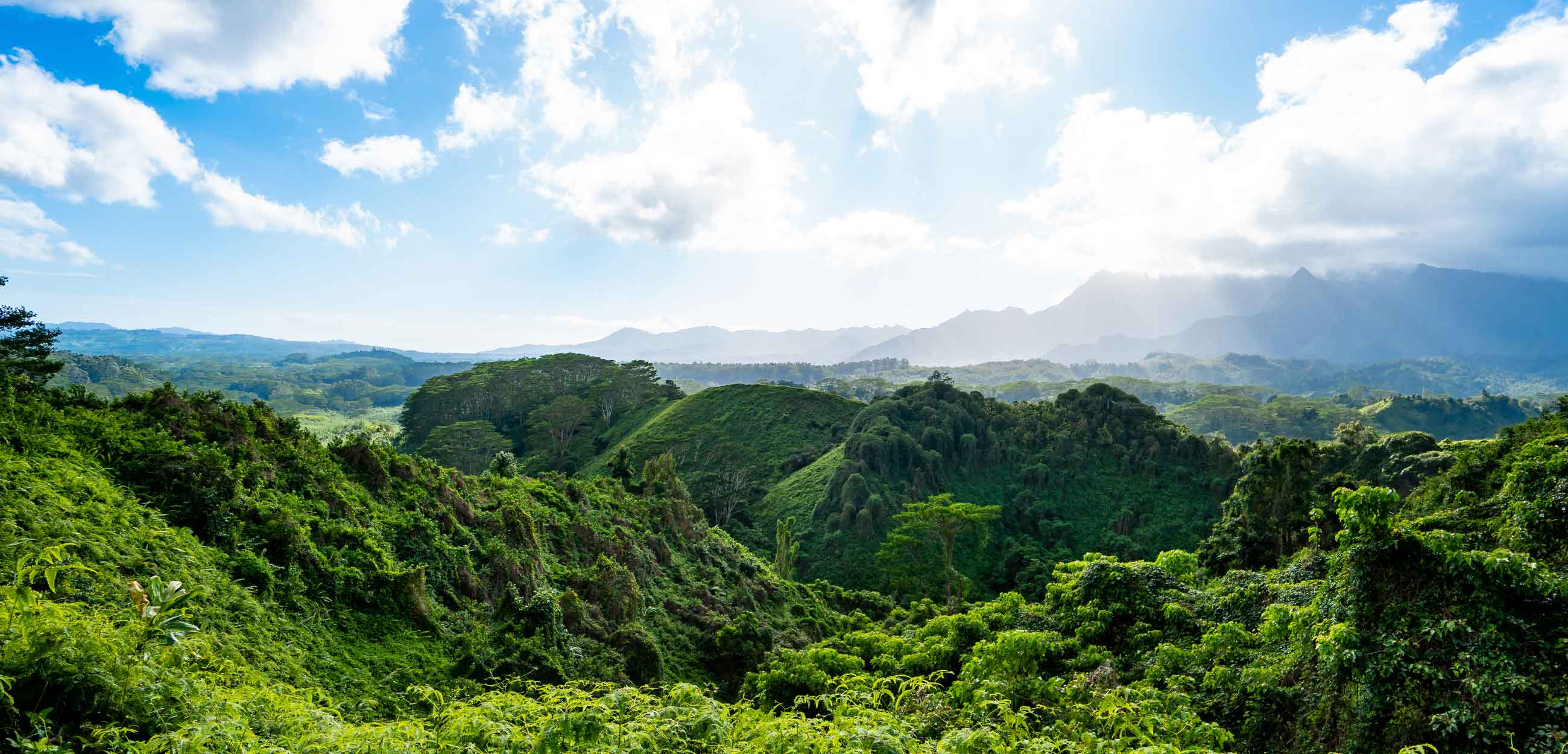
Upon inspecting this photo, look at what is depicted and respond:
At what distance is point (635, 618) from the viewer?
1848cm

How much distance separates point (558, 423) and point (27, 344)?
46.2m

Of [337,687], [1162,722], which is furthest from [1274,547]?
[337,687]

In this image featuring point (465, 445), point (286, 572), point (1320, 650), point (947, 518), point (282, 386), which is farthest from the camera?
point (282, 386)

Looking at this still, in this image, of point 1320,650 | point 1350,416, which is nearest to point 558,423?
point 1320,650

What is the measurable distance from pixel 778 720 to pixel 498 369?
86612 mm

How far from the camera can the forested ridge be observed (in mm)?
4762

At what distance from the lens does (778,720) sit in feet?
18.2

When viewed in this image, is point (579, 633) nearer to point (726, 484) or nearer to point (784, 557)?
point (784, 557)

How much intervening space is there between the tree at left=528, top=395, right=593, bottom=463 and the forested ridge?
41358 millimetres

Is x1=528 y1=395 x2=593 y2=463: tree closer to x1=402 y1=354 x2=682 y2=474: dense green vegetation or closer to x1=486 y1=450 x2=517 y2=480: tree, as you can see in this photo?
x1=402 y1=354 x2=682 y2=474: dense green vegetation

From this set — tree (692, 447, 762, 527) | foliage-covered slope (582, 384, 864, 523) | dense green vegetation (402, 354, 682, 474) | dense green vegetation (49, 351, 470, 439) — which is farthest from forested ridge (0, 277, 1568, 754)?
dense green vegetation (49, 351, 470, 439)

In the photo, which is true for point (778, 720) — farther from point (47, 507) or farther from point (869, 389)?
point (869, 389)

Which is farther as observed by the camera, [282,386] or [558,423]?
[282,386]

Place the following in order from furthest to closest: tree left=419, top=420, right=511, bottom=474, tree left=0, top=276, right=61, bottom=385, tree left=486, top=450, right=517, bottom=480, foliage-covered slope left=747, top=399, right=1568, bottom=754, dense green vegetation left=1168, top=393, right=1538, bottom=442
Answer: dense green vegetation left=1168, top=393, right=1538, bottom=442, tree left=419, top=420, right=511, bottom=474, tree left=486, top=450, right=517, bottom=480, tree left=0, top=276, right=61, bottom=385, foliage-covered slope left=747, top=399, right=1568, bottom=754
